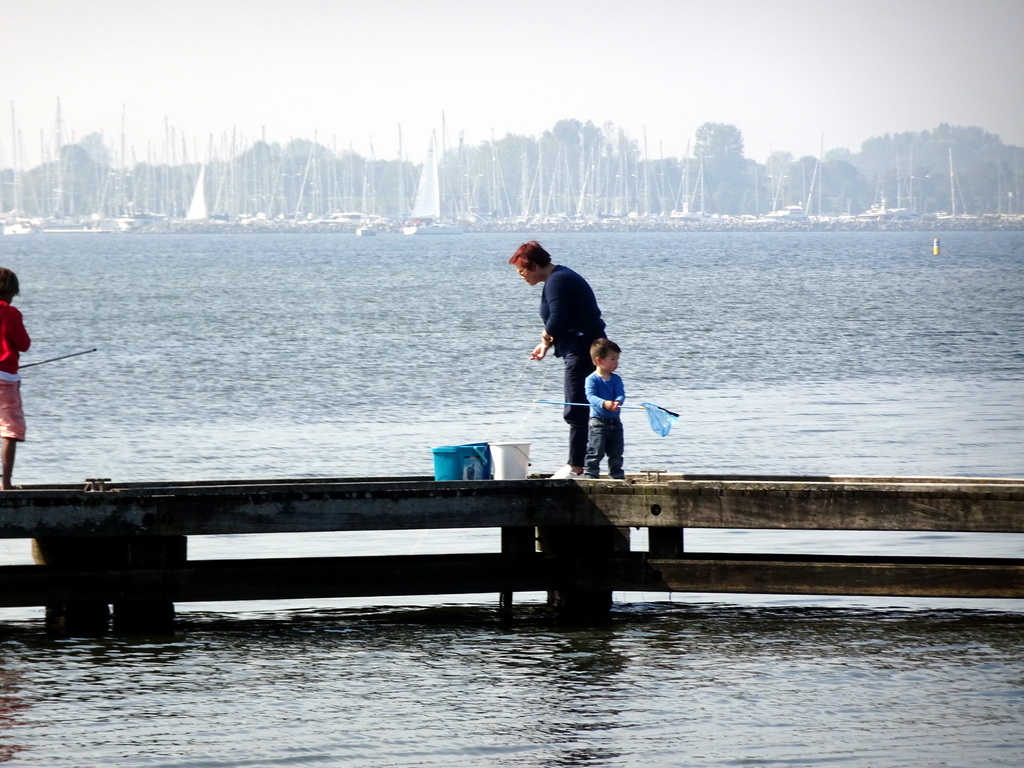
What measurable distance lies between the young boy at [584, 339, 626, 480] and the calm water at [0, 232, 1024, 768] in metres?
1.08

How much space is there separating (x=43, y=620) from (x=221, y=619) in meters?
1.19

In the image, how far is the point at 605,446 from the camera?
411 inches

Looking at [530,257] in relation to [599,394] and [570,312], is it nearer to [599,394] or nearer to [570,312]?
[570,312]

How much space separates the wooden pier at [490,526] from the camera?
31.6 feet

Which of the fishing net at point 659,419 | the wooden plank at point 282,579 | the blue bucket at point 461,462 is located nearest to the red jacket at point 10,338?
the wooden plank at point 282,579

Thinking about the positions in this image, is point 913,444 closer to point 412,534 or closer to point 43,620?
point 412,534

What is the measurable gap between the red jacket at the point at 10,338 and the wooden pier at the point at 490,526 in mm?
850

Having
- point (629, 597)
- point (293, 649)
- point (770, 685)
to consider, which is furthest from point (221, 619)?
point (770, 685)

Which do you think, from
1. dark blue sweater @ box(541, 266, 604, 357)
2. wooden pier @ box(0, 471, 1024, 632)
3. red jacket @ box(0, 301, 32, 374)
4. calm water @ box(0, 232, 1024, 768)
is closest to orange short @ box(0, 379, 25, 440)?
red jacket @ box(0, 301, 32, 374)

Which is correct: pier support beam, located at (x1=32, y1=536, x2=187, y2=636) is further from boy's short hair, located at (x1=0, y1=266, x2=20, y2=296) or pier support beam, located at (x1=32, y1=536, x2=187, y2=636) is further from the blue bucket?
the blue bucket

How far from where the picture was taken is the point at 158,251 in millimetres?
155750

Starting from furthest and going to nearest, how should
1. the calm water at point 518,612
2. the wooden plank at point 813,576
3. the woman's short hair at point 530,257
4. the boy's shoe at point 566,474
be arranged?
the woman's short hair at point 530,257
the boy's shoe at point 566,474
the wooden plank at point 813,576
the calm water at point 518,612

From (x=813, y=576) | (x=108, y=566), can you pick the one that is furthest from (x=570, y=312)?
(x=108, y=566)

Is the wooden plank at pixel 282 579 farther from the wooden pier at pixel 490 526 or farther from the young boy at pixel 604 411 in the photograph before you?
the young boy at pixel 604 411
